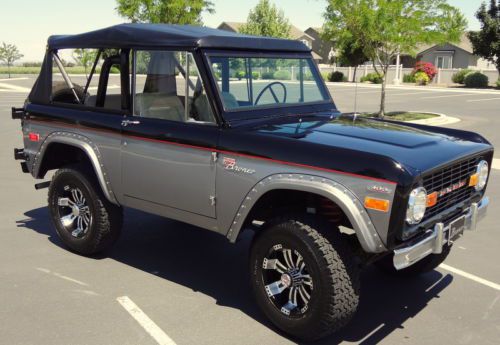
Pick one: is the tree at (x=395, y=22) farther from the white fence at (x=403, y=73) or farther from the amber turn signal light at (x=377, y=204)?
the white fence at (x=403, y=73)

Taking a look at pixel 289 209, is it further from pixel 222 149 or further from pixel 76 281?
pixel 76 281

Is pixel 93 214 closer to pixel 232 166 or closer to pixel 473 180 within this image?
pixel 232 166

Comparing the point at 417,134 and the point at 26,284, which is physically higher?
the point at 417,134


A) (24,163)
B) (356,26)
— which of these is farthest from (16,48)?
(24,163)

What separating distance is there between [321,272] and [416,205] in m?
0.72

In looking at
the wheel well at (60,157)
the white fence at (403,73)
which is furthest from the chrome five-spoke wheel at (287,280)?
the white fence at (403,73)

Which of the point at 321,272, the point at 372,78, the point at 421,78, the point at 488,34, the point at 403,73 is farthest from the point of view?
the point at 403,73

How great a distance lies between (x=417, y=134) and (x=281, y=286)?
1526mm

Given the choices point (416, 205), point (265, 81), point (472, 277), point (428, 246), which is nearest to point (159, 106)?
point (265, 81)

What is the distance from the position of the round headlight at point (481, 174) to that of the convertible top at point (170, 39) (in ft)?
6.06

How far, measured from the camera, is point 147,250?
5406 mm

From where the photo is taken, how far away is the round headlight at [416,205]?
3.18m

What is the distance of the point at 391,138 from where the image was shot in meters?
3.77

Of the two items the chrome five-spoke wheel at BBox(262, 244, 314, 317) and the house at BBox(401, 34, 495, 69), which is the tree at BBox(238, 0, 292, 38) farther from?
the chrome five-spoke wheel at BBox(262, 244, 314, 317)
